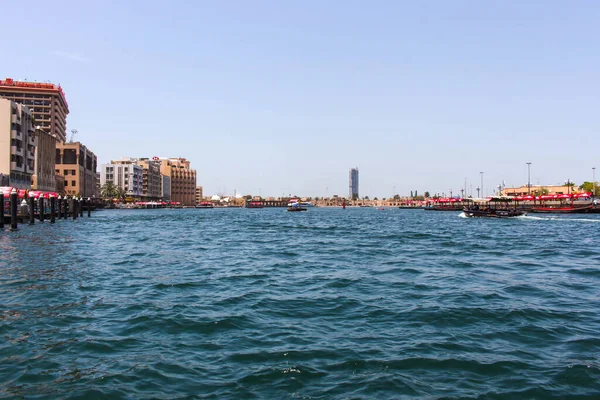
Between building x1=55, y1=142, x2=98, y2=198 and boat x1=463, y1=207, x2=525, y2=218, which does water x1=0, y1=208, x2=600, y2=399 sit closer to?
boat x1=463, y1=207, x2=525, y2=218

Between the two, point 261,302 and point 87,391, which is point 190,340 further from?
point 261,302

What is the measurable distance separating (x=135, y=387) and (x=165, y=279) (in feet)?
41.0

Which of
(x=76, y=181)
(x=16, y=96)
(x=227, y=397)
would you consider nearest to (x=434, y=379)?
(x=227, y=397)

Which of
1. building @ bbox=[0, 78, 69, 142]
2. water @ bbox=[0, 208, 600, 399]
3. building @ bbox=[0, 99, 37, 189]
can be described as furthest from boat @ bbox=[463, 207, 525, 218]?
building @ bbox=[0, 78, 69, 142]

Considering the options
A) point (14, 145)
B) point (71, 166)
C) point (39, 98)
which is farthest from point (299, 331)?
point (39, 98)

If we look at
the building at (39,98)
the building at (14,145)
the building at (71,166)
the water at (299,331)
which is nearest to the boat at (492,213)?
the water at (299,331)

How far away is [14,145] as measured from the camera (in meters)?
91.4

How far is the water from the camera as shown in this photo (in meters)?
8.66

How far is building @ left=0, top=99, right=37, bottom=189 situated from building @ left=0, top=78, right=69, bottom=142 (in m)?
62.3

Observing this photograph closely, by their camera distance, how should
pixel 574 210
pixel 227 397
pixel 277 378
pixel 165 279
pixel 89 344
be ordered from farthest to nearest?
pixel 574 210
pixel 165 279
pixel 89 344
pixel 277 378
pixel 227 397

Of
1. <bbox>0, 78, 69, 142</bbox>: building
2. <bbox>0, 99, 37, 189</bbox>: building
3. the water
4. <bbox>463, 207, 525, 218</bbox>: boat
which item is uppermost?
<bbox>0, 78, 69, 142</bbox>: building

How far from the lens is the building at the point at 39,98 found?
513 feet

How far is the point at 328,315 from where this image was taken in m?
13.9

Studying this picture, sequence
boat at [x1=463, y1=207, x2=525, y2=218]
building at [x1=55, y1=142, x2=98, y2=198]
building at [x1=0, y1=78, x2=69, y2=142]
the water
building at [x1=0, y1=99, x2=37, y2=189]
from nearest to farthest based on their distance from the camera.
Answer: the water < boat at [x1=463, y1=207, x2=525, y2=218] < building at [x1=0, y1=99, x2=37, y2=189] < building at [x1=55, y1=142, x2=98, y2=198] < building at [x1=0, y1=78, x2=69, y2=142]
